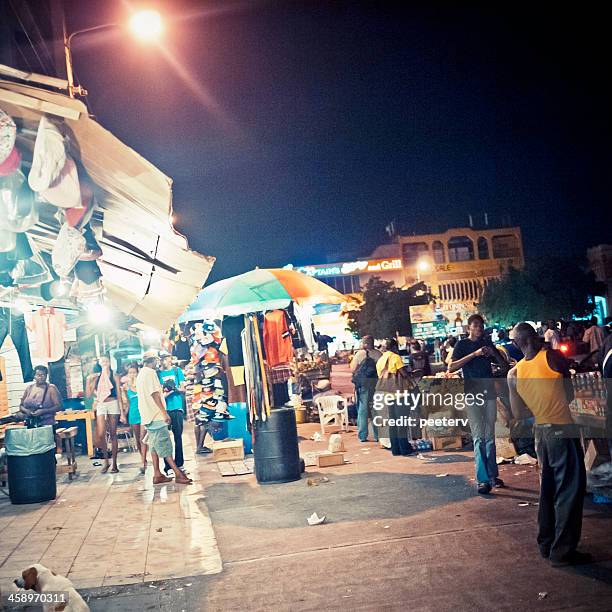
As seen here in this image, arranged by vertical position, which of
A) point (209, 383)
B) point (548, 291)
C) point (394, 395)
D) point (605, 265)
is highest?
point (605, 265)

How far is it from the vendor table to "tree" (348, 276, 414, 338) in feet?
172

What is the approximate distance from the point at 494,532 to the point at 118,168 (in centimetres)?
482

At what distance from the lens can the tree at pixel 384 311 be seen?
67.2m

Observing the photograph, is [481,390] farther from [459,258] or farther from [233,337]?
[459,258]

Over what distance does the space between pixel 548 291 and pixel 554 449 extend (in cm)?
5536

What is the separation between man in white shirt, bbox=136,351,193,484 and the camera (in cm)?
1052

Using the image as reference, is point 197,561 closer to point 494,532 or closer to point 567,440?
point 494,532

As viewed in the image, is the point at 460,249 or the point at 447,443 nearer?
the point at 447,443

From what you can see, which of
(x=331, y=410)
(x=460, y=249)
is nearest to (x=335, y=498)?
(x=331, y=410)

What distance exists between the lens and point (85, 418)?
14484mm

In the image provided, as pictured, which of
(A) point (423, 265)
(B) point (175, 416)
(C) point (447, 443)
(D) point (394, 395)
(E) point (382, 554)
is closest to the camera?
(E) point (382, 554)

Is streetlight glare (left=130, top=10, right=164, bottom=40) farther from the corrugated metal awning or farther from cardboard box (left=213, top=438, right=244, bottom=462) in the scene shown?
cardboard box (left=213, top=438, right=244, bottom=462)

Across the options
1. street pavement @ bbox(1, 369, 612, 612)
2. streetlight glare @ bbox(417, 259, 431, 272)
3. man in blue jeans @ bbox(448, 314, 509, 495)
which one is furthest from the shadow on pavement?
streetlight glare @ bbox(417, 259, 431, 272)

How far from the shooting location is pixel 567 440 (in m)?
5.75
